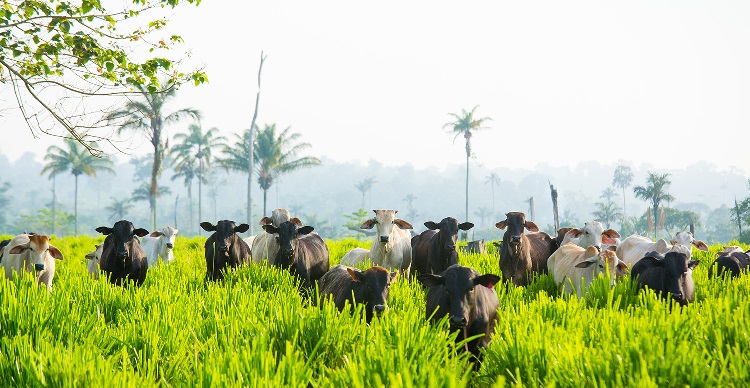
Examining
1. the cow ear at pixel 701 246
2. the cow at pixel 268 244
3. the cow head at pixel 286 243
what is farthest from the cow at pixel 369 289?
the cow ear at pixel 701 246

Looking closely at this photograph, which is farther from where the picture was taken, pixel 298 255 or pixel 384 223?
pixel 384 223

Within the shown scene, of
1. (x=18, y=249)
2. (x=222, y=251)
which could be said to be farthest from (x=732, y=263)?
(x=18, y=249)

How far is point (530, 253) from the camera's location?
10359mm

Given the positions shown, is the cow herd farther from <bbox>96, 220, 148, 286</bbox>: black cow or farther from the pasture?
the pasture

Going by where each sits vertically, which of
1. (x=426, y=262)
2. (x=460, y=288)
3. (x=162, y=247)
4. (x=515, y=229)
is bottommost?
(x=162, y=247)

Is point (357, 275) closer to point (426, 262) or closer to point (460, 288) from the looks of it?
point (460, 288)

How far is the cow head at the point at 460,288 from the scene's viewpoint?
489 cm

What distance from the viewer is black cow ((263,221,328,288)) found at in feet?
28.6

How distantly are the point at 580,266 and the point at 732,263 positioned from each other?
389 centimetres

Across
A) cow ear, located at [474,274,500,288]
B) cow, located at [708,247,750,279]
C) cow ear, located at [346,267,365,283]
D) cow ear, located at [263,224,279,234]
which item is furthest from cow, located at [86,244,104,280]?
cow, located at [708,247,750,279]

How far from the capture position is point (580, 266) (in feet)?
24.5

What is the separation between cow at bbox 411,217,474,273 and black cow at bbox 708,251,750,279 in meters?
4.18

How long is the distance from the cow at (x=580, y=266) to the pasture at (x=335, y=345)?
Answer: 1471 mm

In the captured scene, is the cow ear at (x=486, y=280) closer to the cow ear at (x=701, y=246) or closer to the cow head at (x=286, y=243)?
the cow head at (x=286, y=243)
